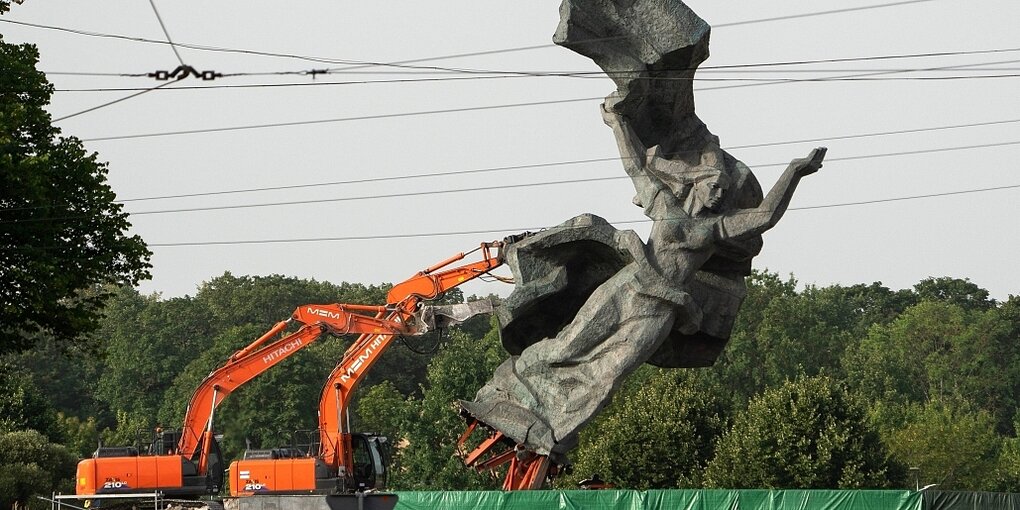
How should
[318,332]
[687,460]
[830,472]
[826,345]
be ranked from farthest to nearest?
[826,345]
[687,460]
[830,472]
[318,332]

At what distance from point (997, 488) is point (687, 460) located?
16.4 meters

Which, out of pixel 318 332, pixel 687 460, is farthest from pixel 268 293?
pixel 318 332

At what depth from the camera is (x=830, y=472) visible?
45.2 meters

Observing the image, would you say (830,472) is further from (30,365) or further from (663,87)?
(30,365)

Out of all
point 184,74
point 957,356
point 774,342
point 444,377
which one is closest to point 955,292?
point 957,356

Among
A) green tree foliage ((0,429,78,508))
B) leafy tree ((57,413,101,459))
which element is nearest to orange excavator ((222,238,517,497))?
A: green tree foliage ((0,429,78,508))

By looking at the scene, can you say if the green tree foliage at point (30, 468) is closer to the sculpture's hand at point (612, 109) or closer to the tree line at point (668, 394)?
the tree line at point (668, 394)

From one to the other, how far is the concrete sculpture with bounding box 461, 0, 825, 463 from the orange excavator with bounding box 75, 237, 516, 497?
6.82 feet

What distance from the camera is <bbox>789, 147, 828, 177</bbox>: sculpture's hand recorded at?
26734 mm

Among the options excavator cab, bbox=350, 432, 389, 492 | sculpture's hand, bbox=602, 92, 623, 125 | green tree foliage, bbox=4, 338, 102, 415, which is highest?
green tree foliage, bbox=4, 338, 102, 415

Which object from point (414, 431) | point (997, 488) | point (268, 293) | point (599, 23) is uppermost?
point (268, 293)

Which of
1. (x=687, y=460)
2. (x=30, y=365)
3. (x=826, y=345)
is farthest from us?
(x=30, y=365)

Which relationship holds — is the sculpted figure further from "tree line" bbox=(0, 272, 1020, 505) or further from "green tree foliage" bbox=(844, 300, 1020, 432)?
"green tree foliage" bbox=(844, 300, 1020, 432)

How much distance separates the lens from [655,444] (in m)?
49.5
